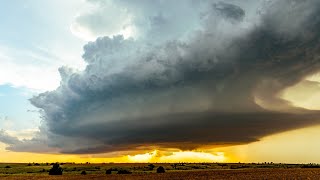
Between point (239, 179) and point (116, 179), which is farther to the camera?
point (116, 179)

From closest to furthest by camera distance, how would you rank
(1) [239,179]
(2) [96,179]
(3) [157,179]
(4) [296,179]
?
(4) [296,179]
(1) [239,179]
(3) [157,179]
(2) [96,179]

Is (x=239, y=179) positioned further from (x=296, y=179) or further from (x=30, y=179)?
(x=30, y=179)

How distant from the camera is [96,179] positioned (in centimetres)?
8369

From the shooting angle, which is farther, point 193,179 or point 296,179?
point 193,179

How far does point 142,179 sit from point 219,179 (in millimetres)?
16749

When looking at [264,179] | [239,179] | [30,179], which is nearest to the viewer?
[264,179]

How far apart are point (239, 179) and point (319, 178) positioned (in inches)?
443

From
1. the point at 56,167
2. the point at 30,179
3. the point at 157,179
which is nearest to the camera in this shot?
the point at 157,179

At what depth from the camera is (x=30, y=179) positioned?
90688 mm

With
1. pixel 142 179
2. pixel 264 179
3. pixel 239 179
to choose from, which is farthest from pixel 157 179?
pixel 264 179

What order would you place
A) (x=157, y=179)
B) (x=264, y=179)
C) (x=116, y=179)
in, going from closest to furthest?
(x=264, y=179)
(x=157, y=179)
(x=116, y=179)

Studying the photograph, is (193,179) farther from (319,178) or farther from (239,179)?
(319,178)

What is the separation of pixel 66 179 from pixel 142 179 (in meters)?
21.9

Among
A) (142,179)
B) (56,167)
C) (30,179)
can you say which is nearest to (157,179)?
(142,179)
